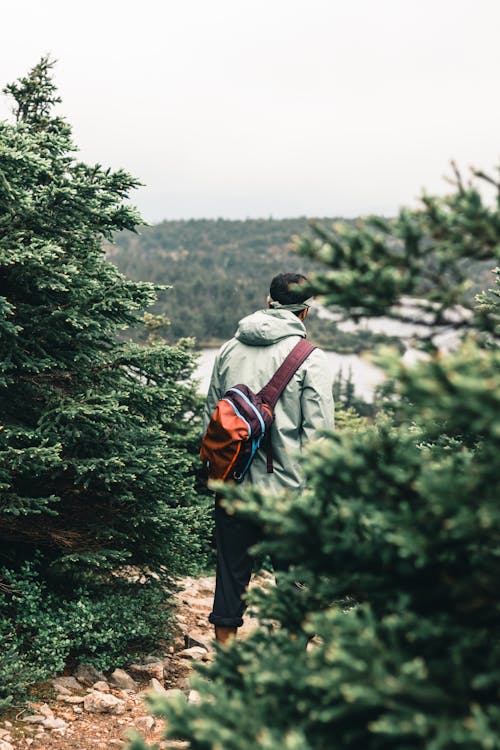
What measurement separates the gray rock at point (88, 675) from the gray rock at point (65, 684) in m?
0.07

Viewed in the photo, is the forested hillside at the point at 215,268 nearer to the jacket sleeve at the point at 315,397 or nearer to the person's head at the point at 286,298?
the person's head at the point at 286,298

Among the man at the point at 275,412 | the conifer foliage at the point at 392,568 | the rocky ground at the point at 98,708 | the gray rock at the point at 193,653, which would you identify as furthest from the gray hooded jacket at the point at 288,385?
the gray rock at the point at 193,653

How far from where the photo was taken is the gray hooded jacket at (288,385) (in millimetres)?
4184

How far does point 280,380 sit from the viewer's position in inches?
165

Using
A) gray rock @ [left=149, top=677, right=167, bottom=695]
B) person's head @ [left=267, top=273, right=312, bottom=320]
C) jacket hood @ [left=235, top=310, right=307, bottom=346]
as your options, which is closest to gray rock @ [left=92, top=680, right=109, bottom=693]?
gray rock @ [left=149, top=677, right=167, bottom=695]

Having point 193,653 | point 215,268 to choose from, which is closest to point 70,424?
point 193,653

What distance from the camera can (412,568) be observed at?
215 cm

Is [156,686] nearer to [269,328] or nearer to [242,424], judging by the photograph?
[242,424]

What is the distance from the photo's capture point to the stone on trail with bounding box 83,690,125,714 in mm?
4328

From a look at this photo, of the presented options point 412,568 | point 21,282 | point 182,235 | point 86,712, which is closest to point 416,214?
point 412,568

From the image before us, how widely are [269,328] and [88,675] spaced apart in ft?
9.48

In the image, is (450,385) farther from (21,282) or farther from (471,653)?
(21,282)

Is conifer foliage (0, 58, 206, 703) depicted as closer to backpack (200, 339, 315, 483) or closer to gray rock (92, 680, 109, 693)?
gray rock (92, 680, 109, 693)

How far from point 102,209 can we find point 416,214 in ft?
11.5
